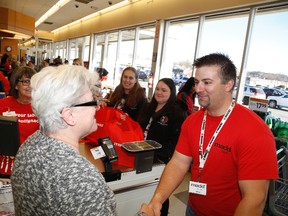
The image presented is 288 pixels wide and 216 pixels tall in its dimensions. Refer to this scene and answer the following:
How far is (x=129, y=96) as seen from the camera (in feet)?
9.95

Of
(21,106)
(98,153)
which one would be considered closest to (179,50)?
(21,106)

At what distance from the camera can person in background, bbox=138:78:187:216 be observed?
2.22 meters

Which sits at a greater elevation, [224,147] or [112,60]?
[112,60]

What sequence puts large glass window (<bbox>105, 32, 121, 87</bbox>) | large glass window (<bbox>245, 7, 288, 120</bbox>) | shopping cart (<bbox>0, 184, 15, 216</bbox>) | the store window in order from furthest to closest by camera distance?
large glass window (<bbox>105, 32, 121, 87</bbox>) < the store window < large glass window (<bbox>245, 7, 288, 120</bbox>) < shopping cart (<bbox>0, 184, 15, 216</bbox>)

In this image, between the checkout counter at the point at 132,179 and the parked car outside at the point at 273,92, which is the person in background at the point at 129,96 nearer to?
the checkout counter at the point at 132,179

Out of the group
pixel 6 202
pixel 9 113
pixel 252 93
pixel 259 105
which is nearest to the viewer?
pixel 6 202

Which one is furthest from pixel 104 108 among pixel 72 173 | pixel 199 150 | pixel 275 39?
pixel 275 39

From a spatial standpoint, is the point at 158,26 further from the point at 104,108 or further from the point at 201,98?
the point at 201,98

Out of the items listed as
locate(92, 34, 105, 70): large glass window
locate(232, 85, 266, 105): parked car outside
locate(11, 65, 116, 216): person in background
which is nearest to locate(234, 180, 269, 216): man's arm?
locate(11, 65, 116, 216): person in background

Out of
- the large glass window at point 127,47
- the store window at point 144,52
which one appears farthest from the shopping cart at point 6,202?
the large glass window at point 127,47

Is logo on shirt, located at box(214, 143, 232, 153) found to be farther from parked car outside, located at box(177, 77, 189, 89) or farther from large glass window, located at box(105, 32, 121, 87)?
large glass window, located at box(105, 32, 121, 87)

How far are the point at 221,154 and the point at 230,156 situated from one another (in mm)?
51

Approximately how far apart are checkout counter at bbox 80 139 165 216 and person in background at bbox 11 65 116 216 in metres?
0.70

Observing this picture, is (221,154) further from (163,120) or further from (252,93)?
(252,93)
